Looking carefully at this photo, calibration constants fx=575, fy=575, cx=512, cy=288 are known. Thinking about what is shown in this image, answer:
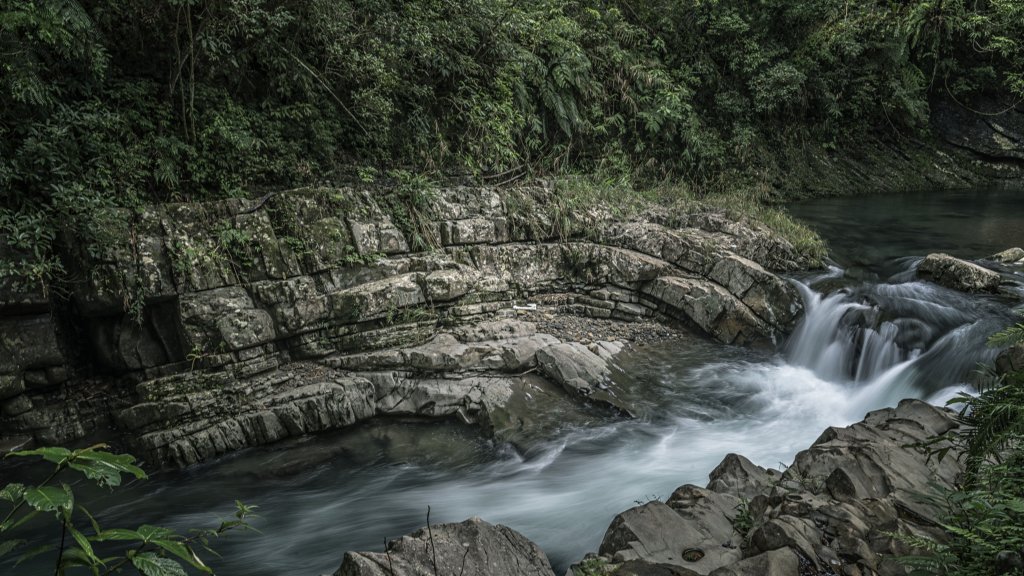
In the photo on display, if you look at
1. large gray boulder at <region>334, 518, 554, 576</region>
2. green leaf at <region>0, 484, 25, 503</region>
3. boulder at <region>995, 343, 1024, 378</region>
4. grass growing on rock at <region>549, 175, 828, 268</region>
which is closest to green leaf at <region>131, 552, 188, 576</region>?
green leaf at <region>0, 484, 25, 503</region>

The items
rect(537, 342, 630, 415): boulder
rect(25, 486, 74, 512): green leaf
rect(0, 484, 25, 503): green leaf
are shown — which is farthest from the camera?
rect(537, 342, 630, 415): boulder

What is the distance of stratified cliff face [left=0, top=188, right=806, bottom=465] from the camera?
23.2 ft

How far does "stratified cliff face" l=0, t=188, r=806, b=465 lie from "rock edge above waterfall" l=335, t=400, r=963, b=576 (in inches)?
131

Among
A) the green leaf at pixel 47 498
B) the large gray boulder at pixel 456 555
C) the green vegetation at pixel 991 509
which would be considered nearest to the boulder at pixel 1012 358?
the green vegetation at pixel 991 509

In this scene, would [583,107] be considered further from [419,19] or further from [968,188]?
[968,188]

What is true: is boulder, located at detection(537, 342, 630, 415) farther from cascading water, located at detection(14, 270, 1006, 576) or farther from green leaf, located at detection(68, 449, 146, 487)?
green leaf, located at detection(68, 449, 146, 487)

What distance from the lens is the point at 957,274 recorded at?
986cm

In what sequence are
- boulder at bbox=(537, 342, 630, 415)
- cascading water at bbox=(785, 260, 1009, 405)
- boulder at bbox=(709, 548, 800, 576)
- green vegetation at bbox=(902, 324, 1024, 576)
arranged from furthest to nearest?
cascading water at bbox=(785, 260, 1009, 405) → boulder at bbox=(537, 342, 630, 415) → boulder at bbox=(709, 548, 800, 576) → green vegetation at bbox=(902, 324, 1024, 576)

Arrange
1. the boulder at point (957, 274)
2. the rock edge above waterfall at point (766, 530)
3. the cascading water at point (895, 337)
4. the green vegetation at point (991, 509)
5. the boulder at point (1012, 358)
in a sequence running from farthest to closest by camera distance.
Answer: the boulder at point (957, 274) < the cascading water at point (895, 337) < the boulder at point (1012, 358) < the rock edge above waterfall at point (766, 530) < the green vegetation at point (991, 509)

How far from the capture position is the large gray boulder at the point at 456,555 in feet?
11.4

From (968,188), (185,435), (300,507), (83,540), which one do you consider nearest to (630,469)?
(300,507)

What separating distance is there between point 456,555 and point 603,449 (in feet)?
12.7

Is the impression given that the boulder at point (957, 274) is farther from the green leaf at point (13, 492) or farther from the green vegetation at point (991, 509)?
the green leaf at point (13, 492)

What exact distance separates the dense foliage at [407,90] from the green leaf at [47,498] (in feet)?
21.7
